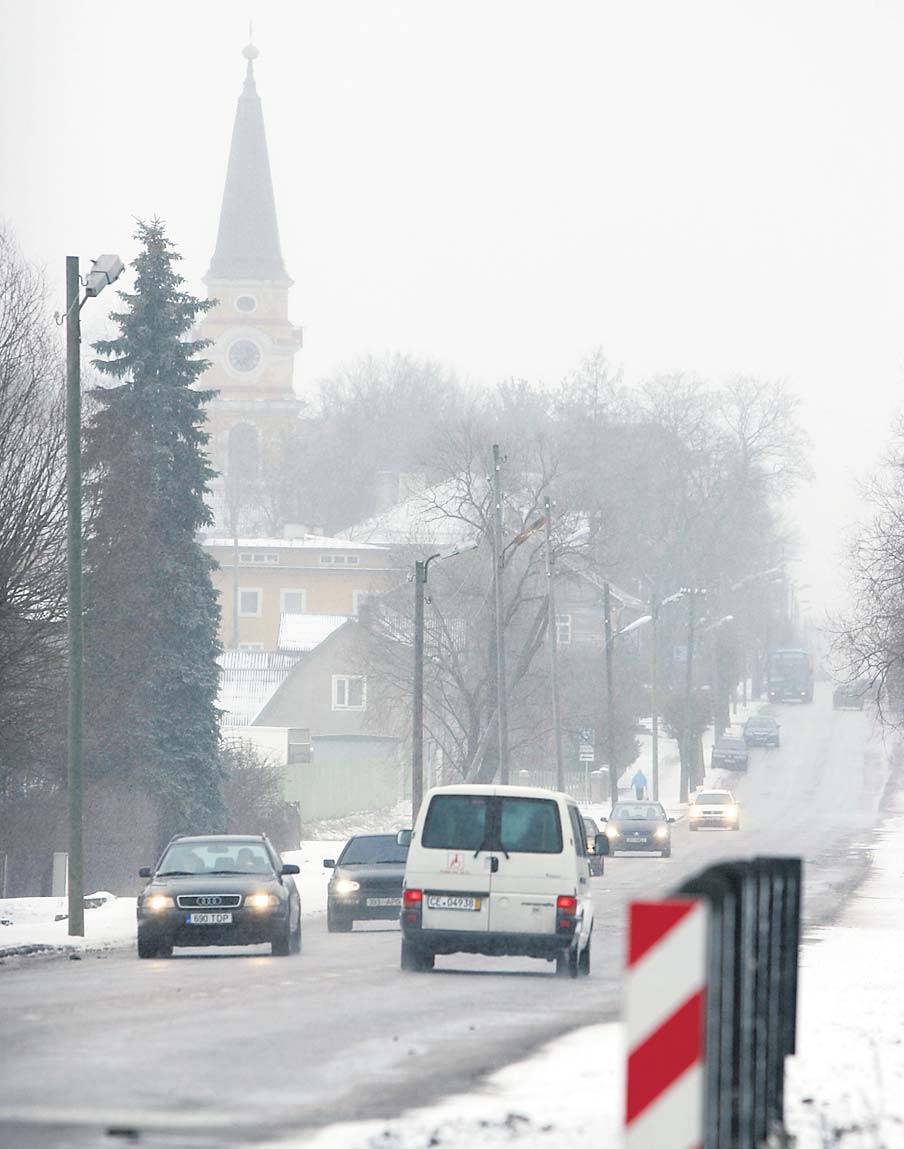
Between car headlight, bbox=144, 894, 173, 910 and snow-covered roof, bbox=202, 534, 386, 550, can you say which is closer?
car headlight, bbox=144, 894, 173, 910

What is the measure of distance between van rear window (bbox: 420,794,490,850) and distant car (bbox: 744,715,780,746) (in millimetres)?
94672

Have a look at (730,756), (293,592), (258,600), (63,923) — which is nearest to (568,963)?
(63,923)

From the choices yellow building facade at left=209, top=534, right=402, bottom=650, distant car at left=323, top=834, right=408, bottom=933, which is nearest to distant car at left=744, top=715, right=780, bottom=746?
yellow building facade at left=209, top=534, right=402, bottom=650

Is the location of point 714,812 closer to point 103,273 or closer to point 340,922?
point 340,922

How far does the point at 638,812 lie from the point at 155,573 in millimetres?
14041

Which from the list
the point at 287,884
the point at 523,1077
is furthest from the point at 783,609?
the point at 523,1077

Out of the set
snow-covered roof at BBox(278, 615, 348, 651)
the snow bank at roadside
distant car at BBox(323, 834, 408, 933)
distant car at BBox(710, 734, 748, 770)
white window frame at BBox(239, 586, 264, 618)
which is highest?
white window frame at BBox(239, 586, 264, 618)

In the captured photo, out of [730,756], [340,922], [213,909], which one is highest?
[730,756]

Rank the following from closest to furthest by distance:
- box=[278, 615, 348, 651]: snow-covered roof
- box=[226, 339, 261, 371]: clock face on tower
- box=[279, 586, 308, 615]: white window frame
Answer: box=[278, 615, 348, 651]: snow-covered roof → box=[279, 586, 308, 615]: white window frame → box=[226, 339, 261, 371]: clock face on tower

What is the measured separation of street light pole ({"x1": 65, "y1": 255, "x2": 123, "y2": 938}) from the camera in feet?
89.1

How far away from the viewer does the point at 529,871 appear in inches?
819

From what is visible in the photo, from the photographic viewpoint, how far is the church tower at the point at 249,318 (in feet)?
457

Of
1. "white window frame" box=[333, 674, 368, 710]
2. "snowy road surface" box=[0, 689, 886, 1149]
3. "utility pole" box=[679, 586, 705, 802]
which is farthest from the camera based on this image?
"white window frame" box=[333, 674, 368, 710]

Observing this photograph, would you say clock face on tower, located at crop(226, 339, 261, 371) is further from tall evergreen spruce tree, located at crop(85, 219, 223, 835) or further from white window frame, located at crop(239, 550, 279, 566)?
tall evergreen spruce tree, located at crop(85, 219, 223, 835)
